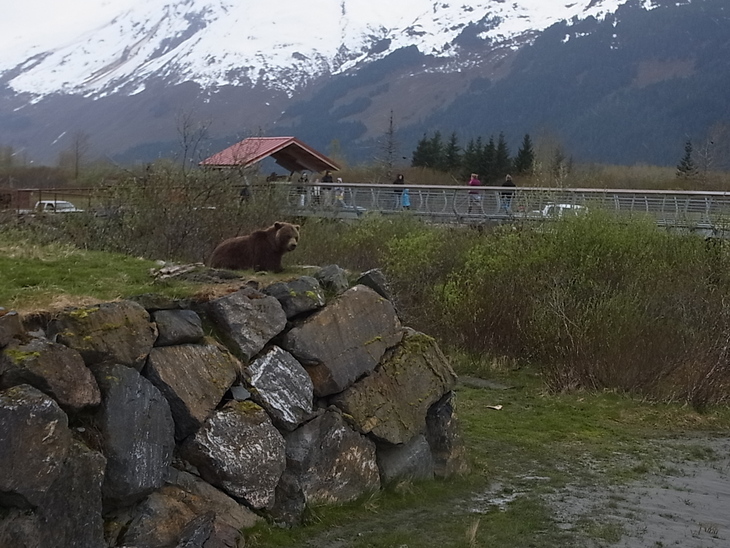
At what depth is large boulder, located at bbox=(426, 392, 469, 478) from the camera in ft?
31.8

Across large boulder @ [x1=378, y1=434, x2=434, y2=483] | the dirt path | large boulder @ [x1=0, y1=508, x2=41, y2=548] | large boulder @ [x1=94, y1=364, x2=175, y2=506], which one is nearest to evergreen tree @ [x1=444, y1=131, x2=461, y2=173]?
the dirt path

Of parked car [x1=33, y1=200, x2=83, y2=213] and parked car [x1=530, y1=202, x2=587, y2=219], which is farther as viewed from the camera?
parked car [x1=530, y1=202, x2=587, y2=219]

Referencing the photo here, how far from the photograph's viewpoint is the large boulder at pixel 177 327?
279 inches

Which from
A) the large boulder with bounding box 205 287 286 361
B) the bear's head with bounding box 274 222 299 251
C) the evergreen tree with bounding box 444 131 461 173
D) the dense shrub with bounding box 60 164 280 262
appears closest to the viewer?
the large boulder with bounding box 205 287 286 361

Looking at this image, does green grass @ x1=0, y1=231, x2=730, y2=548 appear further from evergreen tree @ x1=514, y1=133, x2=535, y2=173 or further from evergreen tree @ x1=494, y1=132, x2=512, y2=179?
evergreen tree @ x1=494, y1=132, x2=512, y2=179

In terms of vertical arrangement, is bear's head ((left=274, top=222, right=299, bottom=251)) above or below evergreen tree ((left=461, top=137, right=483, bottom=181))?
below

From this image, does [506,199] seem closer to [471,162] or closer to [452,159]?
[471,162]

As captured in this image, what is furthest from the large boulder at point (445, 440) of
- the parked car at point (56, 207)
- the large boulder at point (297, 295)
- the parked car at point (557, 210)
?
the parked car at point (557, 210)

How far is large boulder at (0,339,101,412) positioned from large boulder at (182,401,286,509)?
112cm

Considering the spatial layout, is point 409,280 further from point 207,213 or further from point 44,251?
point 44,251

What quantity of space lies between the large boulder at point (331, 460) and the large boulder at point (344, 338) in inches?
14.9

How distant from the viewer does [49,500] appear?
223 inches

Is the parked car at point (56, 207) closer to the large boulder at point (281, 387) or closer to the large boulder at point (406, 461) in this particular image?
the large boulder at point (406, 461)

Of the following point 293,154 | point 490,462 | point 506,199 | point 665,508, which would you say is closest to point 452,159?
point 293,154
